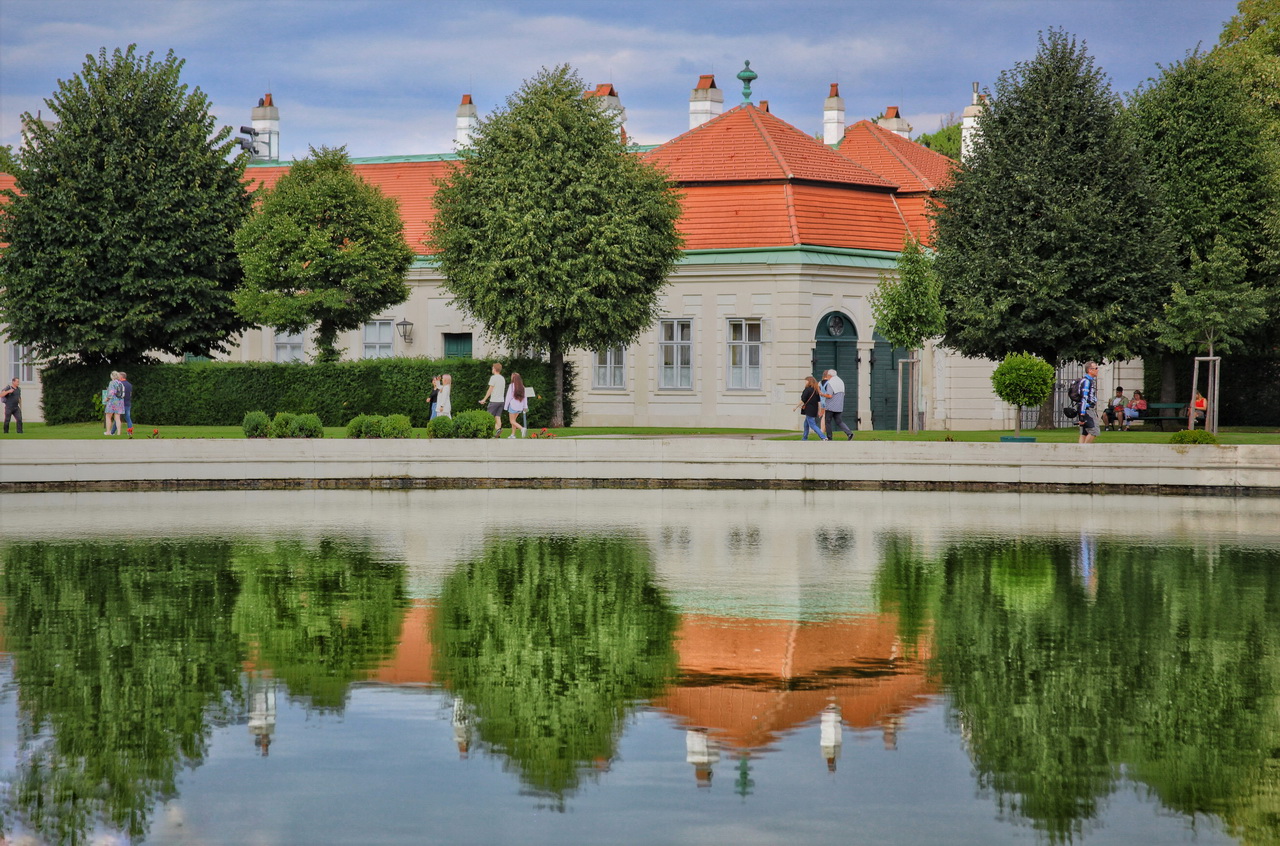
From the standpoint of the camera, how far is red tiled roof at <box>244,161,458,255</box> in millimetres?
47469

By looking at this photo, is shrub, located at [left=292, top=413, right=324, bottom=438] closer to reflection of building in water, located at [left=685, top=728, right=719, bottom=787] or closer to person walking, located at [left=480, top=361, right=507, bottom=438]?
person walking, located at [left=480, top=361, right=507, bottom=438]

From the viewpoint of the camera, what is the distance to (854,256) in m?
41.2

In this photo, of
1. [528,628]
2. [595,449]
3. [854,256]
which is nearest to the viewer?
[528,628]

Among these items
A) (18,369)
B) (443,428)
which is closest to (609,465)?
(443,428)

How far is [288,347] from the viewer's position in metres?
48.1

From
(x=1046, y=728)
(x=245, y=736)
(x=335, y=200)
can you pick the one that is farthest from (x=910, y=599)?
(x=335, y=200)

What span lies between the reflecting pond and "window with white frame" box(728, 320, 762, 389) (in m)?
23.0

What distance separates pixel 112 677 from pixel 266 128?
54574 mm

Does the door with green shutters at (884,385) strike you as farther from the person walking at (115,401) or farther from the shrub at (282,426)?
the person walking at (115,401)

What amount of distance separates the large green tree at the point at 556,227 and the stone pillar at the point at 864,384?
676 centimetres

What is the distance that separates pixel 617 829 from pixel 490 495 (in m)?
19.4

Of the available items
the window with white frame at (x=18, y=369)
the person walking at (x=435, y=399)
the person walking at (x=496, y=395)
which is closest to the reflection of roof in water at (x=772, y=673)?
the person walking at (x=435, y=399)

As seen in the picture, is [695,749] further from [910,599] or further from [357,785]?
[910,599]

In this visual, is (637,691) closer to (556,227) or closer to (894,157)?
(556,227)
